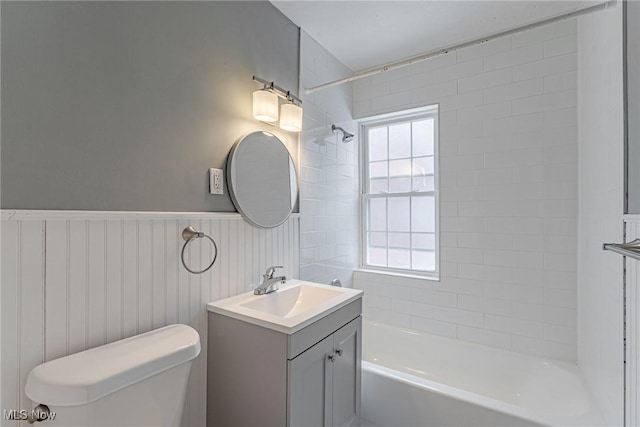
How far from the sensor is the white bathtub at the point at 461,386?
1.48 metres

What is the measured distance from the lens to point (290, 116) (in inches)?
71.1

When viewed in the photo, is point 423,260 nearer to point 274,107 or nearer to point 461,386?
point 461,386

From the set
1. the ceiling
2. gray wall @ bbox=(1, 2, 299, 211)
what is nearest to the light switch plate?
gray wall @ bbox=(1, 2, 299, 211)

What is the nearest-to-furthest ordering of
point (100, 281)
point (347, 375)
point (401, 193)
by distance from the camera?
point (100, 281) → point (347, 375) → point (401, 193)

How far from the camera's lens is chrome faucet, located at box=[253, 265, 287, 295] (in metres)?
1.60

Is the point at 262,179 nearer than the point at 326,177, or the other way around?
the point at 262,179

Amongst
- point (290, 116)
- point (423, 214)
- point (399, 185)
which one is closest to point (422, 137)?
point (399, 185)

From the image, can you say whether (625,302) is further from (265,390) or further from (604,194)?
(265,390)

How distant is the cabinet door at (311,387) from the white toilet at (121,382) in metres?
0.40

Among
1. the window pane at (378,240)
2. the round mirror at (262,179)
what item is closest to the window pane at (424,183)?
the window pane at (378,240)

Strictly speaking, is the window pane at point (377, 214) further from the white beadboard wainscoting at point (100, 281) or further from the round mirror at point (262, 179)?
the white beadboard wainscoting at point (100, 281)

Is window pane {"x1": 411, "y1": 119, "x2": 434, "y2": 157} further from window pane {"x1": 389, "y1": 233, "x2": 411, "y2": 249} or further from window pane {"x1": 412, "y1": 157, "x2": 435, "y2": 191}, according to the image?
window pane {"x1": 389, "y1": 233, "x2": 411, "y2": 249}

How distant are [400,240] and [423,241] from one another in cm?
20

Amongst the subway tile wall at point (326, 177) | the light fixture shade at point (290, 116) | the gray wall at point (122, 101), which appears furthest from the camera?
the subway tile wall at point (326, 177)
